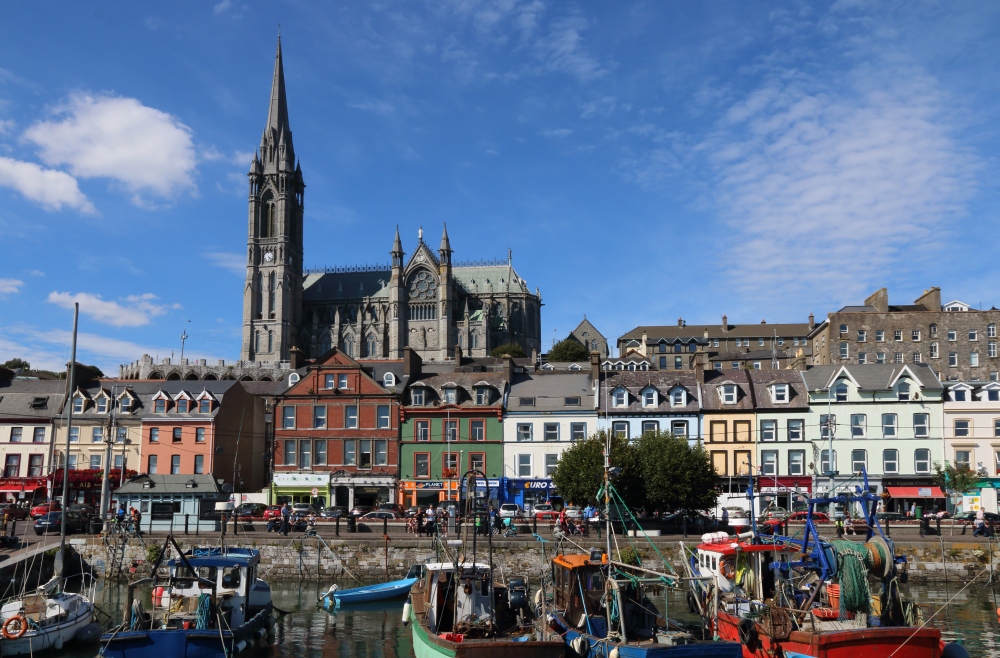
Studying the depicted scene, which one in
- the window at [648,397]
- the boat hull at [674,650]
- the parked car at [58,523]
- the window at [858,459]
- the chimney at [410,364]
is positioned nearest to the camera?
the boat hull at [674,650]

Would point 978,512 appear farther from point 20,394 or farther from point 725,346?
point 725,346

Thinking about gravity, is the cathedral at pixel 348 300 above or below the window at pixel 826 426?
above

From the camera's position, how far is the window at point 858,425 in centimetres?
5756

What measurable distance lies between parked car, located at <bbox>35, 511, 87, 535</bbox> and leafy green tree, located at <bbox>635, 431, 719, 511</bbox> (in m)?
29.9

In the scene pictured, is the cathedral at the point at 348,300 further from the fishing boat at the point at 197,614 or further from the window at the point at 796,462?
the fishing boat at the point at 197,614

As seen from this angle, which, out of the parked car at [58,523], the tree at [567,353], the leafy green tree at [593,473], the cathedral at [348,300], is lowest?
the parked car at [58,523]

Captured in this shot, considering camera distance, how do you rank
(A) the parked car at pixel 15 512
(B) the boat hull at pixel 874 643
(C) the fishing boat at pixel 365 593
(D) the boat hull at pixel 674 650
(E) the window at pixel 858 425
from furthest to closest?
1. (E) the window at pixel 858 425
2. (A) the parked car at pixel 15 512
3. (C) the fishing boat at pixel 365 593
4. (B) the boat hull at pixel 874 643
5. (D) the boat hull at pixel 674 650

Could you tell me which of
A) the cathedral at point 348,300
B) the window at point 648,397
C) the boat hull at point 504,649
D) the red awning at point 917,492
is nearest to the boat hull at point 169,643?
the boat hull at point 504,649

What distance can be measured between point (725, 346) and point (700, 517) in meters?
105

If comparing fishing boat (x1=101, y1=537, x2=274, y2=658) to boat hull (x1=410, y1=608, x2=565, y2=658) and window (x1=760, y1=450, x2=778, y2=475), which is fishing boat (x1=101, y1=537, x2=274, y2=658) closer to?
boat hull (x1=410, y1=608, x2=565, y2=658)

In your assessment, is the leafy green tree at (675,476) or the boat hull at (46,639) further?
the leafy green tree at (675,476)

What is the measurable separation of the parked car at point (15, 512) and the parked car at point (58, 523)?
5.15m

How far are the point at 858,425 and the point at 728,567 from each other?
3215 cm

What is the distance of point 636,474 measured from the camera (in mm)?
47031
